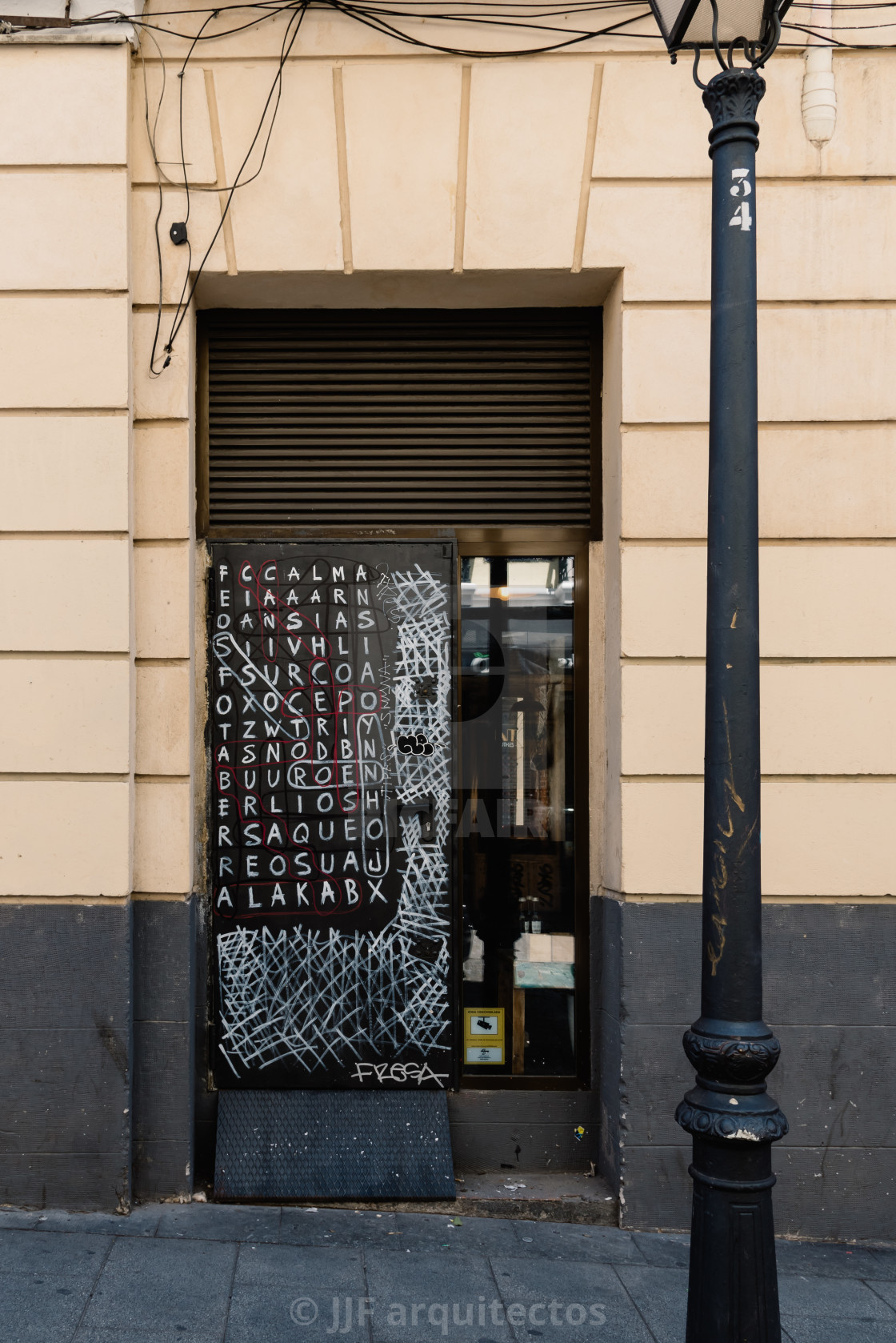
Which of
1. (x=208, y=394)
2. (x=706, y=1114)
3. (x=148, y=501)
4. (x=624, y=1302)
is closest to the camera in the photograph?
(x=706, y=1114)

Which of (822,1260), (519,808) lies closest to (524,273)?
(519,808)

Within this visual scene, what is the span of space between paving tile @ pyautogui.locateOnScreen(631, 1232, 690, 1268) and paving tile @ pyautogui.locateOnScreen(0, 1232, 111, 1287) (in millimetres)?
2267

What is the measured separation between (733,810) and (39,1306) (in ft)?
10.2

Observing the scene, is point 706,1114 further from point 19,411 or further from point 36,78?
point 36,78

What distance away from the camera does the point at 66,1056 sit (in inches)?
176

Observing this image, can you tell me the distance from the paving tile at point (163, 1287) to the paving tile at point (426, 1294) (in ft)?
1.91

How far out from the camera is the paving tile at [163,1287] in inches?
140

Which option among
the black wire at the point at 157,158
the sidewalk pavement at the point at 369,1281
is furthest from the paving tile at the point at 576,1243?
the black wire at the point at 157,158

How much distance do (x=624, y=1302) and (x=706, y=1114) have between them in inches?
71.6

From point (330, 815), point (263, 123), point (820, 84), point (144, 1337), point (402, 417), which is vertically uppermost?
point (820, 84)

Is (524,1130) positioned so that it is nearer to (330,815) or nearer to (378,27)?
(330,815)

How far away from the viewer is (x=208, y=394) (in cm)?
507

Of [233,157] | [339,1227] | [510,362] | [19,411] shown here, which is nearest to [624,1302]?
[339,1227]

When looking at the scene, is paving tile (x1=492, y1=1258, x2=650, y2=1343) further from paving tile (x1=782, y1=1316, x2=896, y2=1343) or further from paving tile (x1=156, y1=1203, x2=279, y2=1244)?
paving tile (x1=156, y1=1203, x2=279, y2=1244)
